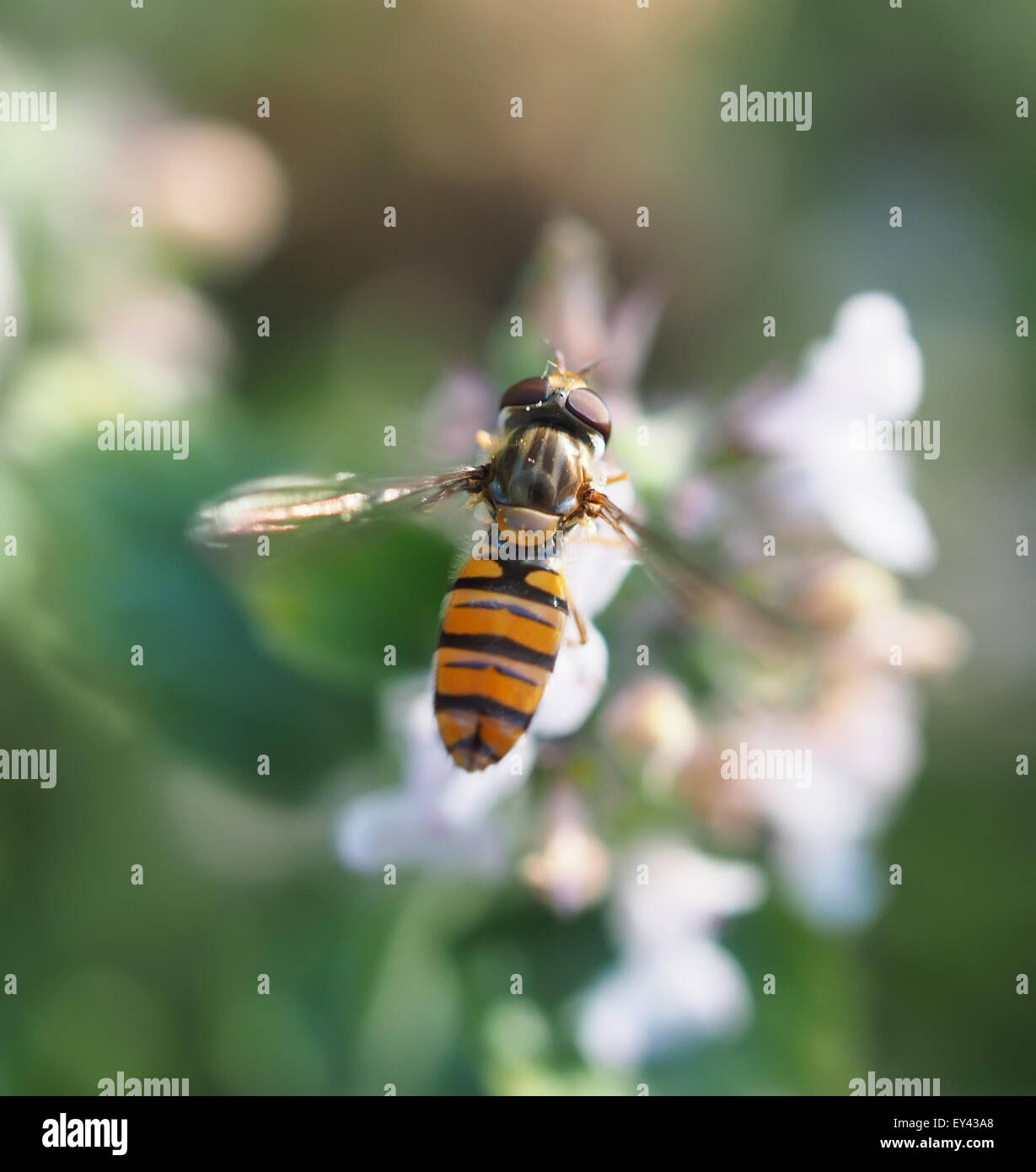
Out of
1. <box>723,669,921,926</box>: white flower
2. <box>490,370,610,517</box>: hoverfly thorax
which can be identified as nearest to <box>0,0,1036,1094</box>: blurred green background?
<box>723,669,921,926</box>: white flower

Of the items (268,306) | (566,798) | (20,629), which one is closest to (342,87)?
(268,306)

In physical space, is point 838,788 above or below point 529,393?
below

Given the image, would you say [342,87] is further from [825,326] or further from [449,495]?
[449,495]

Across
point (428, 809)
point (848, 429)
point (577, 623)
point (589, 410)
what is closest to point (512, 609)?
point (577, 623)

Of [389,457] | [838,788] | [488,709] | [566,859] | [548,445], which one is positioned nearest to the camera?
[488,709]

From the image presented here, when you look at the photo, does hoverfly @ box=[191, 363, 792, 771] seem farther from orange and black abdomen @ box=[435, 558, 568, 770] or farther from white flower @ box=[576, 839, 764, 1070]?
white flower @ box=[576, 839, 764, 1070]

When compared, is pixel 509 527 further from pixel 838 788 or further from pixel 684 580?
pixel 838 788

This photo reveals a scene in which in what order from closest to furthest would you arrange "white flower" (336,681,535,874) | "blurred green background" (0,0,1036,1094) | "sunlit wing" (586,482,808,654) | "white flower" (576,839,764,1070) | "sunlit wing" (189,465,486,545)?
1. "sunlit wing" (586,482,808,654)
2. "sunlit wing" (189,465,486,545)
3. "white flower" (336,681,535,874)
4. "white flower" (576,839,764,1070)
5. "blurred green background" (0,0,1036,1094)
